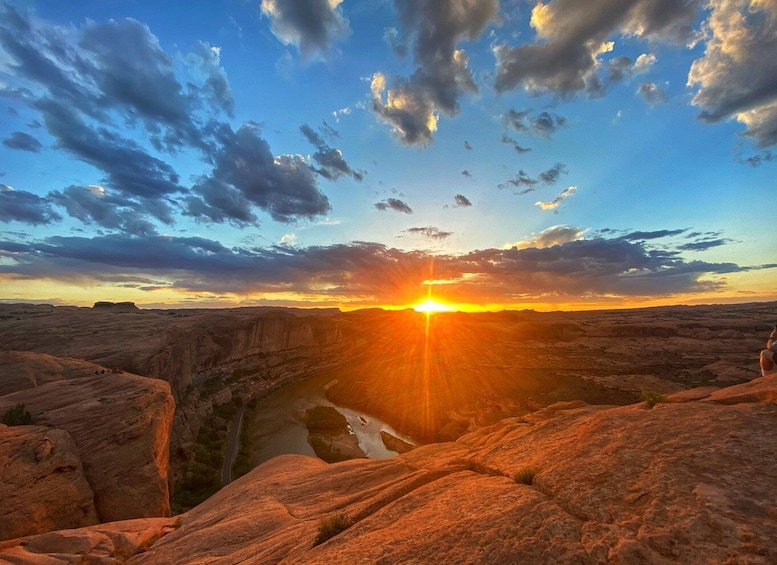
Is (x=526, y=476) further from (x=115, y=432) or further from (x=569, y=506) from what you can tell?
(x=115, y=432)

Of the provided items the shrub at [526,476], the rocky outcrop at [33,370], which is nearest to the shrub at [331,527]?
the shrub at [526,476]

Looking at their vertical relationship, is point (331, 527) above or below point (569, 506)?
below

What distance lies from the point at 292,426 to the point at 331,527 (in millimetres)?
49918

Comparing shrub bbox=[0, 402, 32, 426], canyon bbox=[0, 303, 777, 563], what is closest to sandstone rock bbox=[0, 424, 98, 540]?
canyon bbox=[0, 303, 777, 563]

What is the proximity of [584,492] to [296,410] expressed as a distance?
60784 mm

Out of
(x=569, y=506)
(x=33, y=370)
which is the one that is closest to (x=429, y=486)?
(x=569, y=506)

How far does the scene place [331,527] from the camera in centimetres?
838

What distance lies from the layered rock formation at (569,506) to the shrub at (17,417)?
556 inches

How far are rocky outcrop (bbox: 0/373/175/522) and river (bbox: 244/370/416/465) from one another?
2134 centimetres

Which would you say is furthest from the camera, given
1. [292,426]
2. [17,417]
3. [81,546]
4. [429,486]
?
[292,426]

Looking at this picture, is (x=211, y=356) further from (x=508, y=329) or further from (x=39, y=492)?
(x=508, y=329)

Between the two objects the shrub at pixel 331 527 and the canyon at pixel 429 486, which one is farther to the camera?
the shrub at pixel 331 527

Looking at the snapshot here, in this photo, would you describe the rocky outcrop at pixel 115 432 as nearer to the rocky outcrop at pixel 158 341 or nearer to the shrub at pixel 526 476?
the rocky outcrop at pixel 158 341

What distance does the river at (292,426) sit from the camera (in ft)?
147
